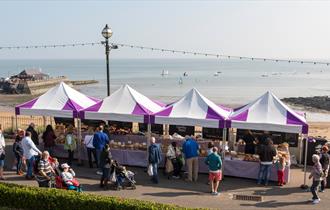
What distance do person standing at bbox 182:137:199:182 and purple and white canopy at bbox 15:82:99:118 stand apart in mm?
4452

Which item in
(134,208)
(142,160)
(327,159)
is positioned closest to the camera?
(134,208)

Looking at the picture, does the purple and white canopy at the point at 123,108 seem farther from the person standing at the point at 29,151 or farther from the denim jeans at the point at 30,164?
the denim jeans at the point at 30,164

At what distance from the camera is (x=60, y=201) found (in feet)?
33.0

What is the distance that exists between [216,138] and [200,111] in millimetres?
3068

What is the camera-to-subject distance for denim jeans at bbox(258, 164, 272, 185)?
14.0m

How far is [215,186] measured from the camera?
515 inches

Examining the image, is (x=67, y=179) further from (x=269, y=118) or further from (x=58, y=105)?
(x=269, y=118)

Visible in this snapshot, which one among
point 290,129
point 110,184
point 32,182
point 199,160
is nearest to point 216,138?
point 199,160

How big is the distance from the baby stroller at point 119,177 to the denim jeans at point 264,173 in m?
3.87

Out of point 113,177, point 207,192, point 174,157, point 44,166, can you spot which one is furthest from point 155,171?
point 44,166

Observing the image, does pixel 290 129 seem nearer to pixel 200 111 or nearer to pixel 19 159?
pixel 200 111

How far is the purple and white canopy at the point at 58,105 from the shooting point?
54.5 ft

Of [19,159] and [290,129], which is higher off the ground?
[290,129]

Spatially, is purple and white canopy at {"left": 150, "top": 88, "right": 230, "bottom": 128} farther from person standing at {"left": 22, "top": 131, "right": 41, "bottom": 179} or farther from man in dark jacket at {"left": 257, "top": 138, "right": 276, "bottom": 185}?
person standing at {"left": 22, "top": 131, "right": 41, "bottom": 179}
